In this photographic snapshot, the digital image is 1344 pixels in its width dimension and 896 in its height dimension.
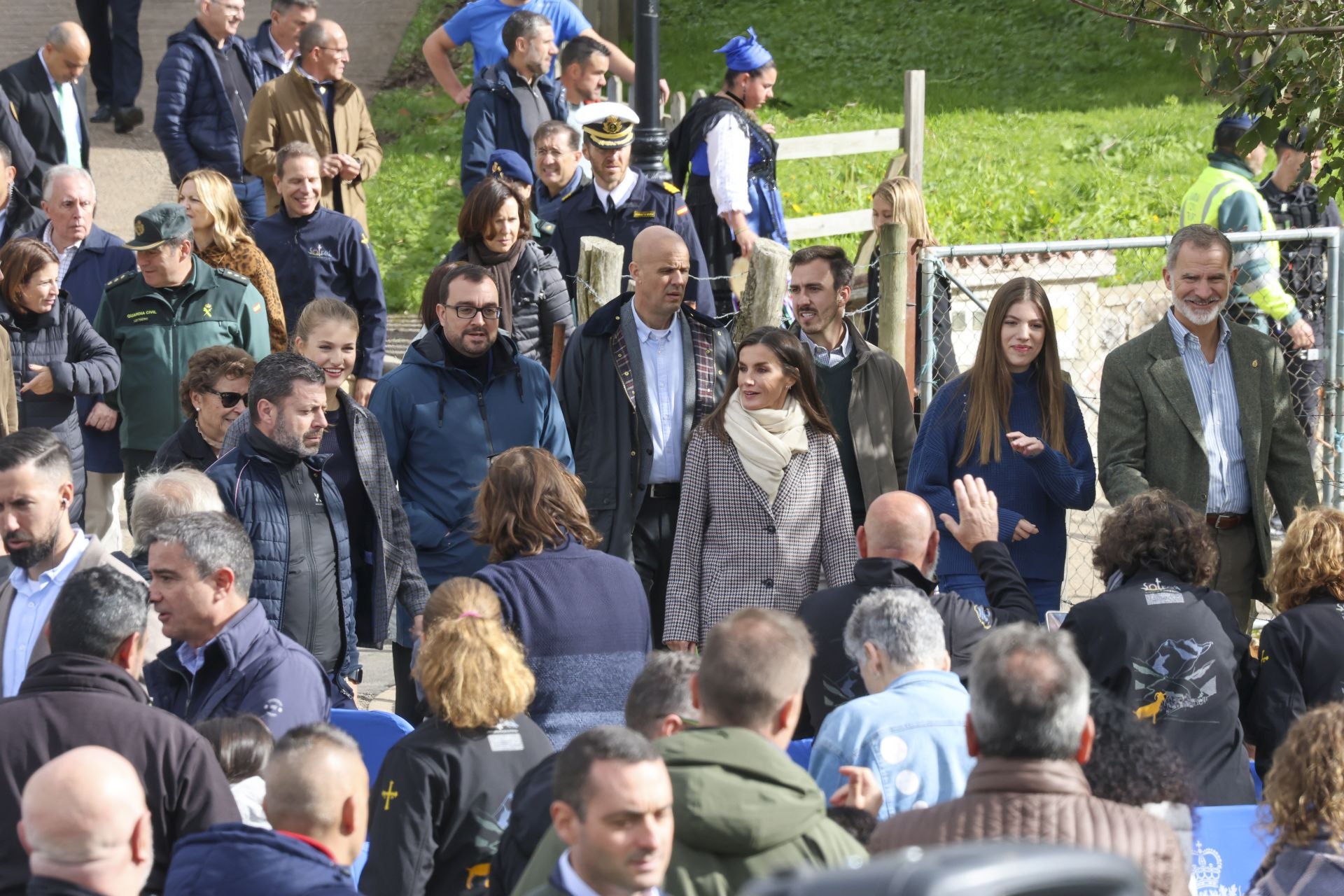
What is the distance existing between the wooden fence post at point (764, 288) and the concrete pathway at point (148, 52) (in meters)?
7.30

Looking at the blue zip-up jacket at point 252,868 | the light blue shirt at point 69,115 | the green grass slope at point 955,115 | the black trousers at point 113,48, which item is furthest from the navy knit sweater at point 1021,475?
the black trousers at point 113,48

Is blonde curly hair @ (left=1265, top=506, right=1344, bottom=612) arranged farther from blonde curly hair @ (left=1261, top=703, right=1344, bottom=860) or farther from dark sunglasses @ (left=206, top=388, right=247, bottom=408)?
dark sunglasses @ (left=206, top=388, right=247, bottom=408)

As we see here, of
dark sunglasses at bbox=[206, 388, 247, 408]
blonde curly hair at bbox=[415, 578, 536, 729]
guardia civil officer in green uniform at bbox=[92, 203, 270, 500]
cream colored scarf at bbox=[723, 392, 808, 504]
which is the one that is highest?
guardia civil officer in green uniform at bbox=[92, 203, 270, 500]

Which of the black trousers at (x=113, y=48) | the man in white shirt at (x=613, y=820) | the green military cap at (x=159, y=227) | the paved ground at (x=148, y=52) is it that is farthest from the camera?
the black trousers at (x=113, y=48)

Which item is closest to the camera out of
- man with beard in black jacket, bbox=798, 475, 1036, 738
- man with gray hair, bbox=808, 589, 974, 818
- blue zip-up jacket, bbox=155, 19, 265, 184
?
man with gray hair, bbox=808, 589, 974, 818

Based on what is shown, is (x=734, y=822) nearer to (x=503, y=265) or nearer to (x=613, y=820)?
(x=613, y=820)

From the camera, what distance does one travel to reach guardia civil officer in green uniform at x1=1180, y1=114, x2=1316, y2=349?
30.2 ft

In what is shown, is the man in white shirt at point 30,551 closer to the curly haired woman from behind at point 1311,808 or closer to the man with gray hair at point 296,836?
the man with gray hair at point 296,836

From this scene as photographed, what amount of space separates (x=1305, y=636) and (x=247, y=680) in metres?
3.21

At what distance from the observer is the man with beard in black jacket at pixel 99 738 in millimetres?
3818

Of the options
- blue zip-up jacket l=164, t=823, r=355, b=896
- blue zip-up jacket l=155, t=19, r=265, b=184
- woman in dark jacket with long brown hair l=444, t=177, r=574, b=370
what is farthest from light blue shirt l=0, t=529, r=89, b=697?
blue zip-up jacket l=155, t=19, r=265, b=184

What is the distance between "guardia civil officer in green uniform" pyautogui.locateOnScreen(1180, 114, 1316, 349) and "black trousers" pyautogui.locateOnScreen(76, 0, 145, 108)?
30.4ft

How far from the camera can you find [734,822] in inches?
128

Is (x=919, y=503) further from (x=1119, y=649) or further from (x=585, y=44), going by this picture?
(x=585, y=44)
